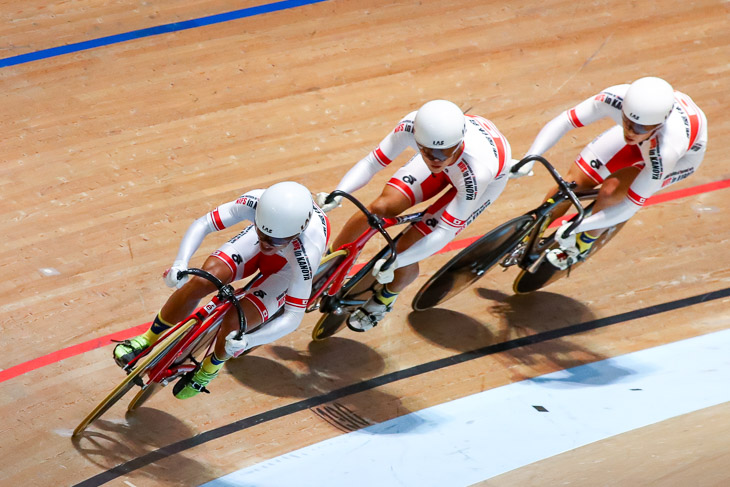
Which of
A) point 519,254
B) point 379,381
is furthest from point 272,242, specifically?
point 519,254

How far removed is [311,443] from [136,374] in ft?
2.96

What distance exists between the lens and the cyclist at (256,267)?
10.4 feet

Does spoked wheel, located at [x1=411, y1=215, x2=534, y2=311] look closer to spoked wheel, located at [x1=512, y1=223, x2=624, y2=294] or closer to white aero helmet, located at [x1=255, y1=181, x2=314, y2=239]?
spoked wheel, located at [x1=512, y1=223, x2=624, y2=294]

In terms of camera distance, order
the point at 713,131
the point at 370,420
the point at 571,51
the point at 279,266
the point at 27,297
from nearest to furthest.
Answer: the point at 279,266, the point at 370,420, the point at 27,297, the point at 713,131, the point at 571,51

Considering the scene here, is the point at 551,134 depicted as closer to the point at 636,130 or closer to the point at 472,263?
the point at 636,130

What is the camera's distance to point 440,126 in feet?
11.4

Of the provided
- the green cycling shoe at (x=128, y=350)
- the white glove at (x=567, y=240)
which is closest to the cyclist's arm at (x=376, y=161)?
the white glove at (x=567, y=240)

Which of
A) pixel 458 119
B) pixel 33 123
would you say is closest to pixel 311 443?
pixel 458 119

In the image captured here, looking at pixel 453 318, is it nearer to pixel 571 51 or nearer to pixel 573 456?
pixel 573 456

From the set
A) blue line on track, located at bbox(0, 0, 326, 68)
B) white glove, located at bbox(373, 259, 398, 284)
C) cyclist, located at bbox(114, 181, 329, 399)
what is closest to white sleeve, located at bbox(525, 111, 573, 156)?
white glove, located at bbox(373, 259, 398, 284)

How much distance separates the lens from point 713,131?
5695 mm

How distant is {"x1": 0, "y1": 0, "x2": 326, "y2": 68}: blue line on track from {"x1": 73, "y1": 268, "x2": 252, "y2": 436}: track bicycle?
2.85m

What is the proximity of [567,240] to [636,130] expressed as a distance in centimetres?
62

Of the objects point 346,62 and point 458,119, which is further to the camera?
point 346,62
